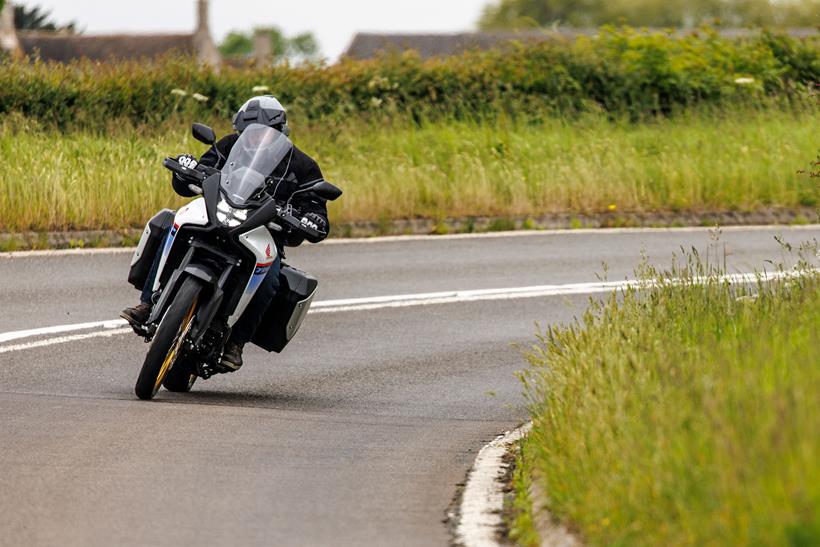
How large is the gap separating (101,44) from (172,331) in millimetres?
66262

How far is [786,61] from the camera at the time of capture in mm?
30906

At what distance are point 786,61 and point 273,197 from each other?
2256 centimetres

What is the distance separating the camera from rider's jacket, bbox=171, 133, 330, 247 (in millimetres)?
10219

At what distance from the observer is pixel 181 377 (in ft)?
34.5

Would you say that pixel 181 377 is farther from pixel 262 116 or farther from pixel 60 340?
pixel 60 340

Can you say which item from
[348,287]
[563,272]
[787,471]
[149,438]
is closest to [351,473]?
[149,438]

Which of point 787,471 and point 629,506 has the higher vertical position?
point 787,471

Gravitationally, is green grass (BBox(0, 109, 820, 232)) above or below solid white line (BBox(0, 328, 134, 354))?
below

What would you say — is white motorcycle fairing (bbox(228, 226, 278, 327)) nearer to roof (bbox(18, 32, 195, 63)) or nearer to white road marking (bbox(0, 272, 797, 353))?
white road marking (bbox(0, 272, 797, 353))

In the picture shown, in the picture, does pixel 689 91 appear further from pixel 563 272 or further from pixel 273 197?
pixel 273 197

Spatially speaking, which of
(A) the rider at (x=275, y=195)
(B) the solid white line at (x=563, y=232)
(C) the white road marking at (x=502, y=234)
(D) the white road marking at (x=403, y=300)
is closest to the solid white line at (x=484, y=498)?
(A) the rider at (x=275, y=195)

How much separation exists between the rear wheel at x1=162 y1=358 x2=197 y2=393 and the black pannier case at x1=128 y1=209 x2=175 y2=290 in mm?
600

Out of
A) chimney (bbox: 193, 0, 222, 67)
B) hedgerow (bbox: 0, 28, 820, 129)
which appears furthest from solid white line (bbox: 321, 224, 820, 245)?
chimney (bbox: 193, 0, 222, 67)

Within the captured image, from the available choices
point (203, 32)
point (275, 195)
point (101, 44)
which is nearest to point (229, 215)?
point (275, 195)
